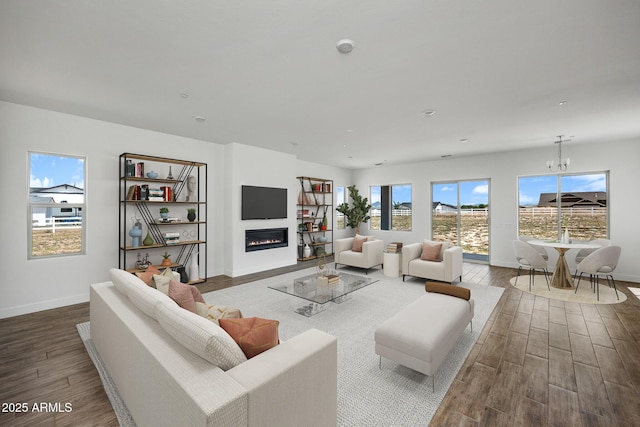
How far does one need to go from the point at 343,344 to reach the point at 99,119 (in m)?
4.70

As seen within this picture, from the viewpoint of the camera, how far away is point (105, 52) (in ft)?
7.84

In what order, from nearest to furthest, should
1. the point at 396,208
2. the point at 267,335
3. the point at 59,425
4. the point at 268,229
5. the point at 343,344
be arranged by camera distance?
the point at 267,335 < the point at 59,425 < the point at 343,344 < the point at 268,229 < the point at 396,208

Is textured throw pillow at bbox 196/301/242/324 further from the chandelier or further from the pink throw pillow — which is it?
the chandelier

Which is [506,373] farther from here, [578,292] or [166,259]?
[166,259]

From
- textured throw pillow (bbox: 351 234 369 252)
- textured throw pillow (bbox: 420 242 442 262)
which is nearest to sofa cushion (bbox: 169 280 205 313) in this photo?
textured throw pillow (bbox: 420 242 442 262)

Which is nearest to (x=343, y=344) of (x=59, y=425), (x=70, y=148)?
(x=59, y=425)

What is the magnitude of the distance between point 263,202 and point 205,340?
498 cm

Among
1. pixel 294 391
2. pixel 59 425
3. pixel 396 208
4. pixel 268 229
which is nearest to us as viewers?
pixel 294 391

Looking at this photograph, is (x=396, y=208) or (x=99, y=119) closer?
(x=99, y=119)

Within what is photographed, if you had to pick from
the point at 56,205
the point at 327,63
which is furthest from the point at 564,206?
the point at 56,205

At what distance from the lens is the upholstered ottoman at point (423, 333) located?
212 cm

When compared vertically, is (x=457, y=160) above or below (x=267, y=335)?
above

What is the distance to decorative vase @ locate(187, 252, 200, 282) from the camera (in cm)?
505

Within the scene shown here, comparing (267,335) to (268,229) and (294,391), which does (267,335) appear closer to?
(294,391)
